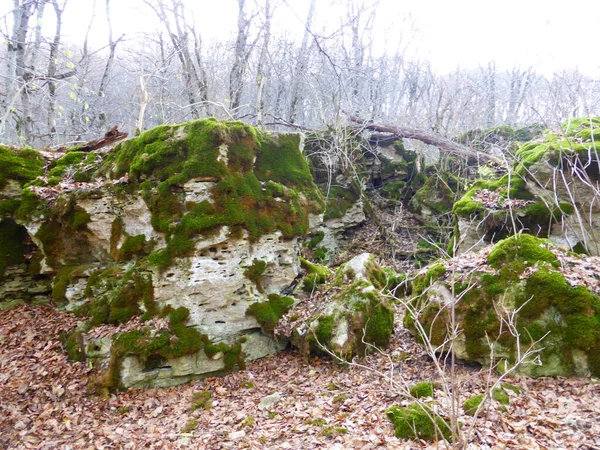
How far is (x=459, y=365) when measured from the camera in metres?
5.19

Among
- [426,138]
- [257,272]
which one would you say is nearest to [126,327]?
[257,272]

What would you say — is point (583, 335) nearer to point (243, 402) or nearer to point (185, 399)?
point (243, 402)

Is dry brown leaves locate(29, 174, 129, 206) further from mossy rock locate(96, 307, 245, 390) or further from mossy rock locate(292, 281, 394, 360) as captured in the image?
mossy rock locate(292, 281, 394, 360)

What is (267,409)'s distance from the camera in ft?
16.7

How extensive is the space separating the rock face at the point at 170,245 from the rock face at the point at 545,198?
4.27 m

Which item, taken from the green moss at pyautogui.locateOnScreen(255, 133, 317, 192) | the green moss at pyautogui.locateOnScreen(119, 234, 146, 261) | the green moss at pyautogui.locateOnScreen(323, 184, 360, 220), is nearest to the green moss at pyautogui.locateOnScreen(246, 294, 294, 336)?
the green moss at pyautogui.locateOnScreen(119, 234, 146, 261)

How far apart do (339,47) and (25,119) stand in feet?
53.0

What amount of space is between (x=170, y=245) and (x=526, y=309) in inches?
→ 223

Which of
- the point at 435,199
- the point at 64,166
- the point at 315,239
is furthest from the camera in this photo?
the point at 435,199

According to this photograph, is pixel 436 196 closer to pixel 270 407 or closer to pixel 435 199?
pixel 435 199

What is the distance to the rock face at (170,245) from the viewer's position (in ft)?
19.6

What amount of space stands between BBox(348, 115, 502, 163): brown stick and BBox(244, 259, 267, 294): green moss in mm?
8068

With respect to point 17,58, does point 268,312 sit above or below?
below

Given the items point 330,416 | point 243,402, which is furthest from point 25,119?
point 330,416
